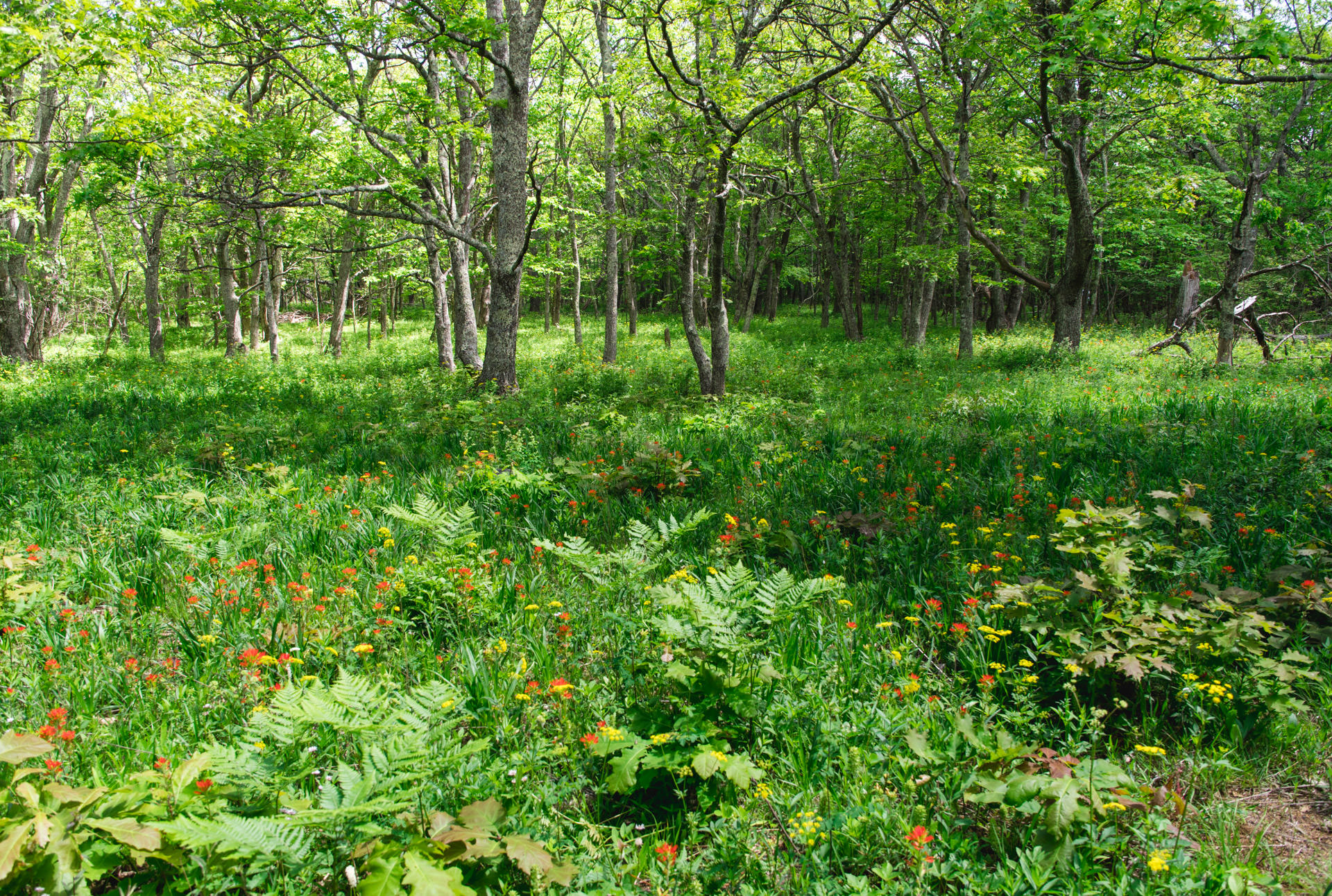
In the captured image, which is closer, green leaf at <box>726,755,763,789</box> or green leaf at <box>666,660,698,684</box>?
green leaf at <box>726,755,763,789</box>

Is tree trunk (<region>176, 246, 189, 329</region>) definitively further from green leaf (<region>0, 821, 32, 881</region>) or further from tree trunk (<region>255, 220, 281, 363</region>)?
green leaf (<region>0, 821, 32, 881</region>)

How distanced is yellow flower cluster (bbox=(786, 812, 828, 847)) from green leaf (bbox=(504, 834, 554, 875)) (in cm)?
76

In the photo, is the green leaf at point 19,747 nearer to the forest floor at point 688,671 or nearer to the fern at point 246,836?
the forest floor at point 688,671

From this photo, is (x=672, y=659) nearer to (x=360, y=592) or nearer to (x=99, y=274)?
(x=360, y=592)

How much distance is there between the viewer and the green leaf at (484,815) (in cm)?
182

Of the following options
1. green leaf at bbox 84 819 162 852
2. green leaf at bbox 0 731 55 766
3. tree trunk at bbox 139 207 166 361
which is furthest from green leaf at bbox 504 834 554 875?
tree trunk at bbox 139 207 166 361

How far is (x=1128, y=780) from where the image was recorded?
6.63 ft

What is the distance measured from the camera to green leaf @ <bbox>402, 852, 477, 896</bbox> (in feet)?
5.12

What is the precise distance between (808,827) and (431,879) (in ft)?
3.57

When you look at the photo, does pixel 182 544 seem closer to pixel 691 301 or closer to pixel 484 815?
pixel 484 815

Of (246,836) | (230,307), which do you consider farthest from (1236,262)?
(230,307)

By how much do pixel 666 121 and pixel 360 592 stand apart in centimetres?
1126

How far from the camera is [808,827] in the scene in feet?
6.45

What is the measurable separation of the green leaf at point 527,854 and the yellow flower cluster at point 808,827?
76 cm
